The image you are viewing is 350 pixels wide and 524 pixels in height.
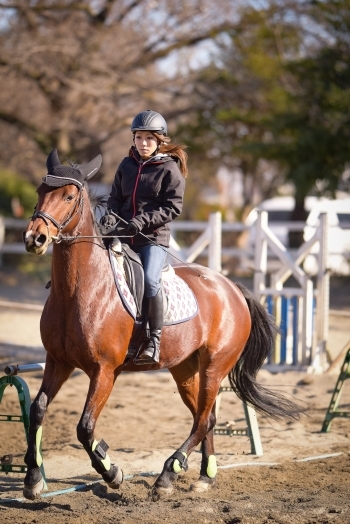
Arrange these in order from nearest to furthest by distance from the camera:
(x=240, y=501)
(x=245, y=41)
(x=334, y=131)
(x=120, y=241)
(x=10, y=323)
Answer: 1. (x=240, y=501)
2. (x=120, y=241)
3. (x=10, y=323)
4. (x=334, y=131)
5. (x=245, y=41)

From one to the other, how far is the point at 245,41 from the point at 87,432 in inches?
902

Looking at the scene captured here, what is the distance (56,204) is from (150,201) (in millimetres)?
996

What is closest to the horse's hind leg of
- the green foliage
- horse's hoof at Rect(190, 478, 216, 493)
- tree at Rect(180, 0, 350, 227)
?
horse's hoof at Rect(190, 478, 216, 493)

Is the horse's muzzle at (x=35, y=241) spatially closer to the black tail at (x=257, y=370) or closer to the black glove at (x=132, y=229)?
the black glove at (x=132, y=229)

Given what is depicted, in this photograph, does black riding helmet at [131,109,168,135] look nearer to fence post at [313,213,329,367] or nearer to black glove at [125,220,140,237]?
black glove at [125,220,140,237]

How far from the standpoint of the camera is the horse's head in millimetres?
4676

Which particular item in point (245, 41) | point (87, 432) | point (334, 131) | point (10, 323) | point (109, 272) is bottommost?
point (10, 323)

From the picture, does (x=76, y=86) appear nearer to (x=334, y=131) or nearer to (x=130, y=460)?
(x=334, y=131)

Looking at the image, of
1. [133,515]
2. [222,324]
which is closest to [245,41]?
[222,324]

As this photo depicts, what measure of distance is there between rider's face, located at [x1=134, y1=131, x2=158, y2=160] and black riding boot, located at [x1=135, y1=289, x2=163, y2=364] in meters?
1.11

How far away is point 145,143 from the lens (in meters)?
5.66

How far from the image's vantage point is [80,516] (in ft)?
15.6

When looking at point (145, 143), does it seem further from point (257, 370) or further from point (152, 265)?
point (257, 370)

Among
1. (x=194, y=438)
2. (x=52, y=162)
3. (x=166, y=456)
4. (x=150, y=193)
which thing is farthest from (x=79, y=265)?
(x=166, y=456)
